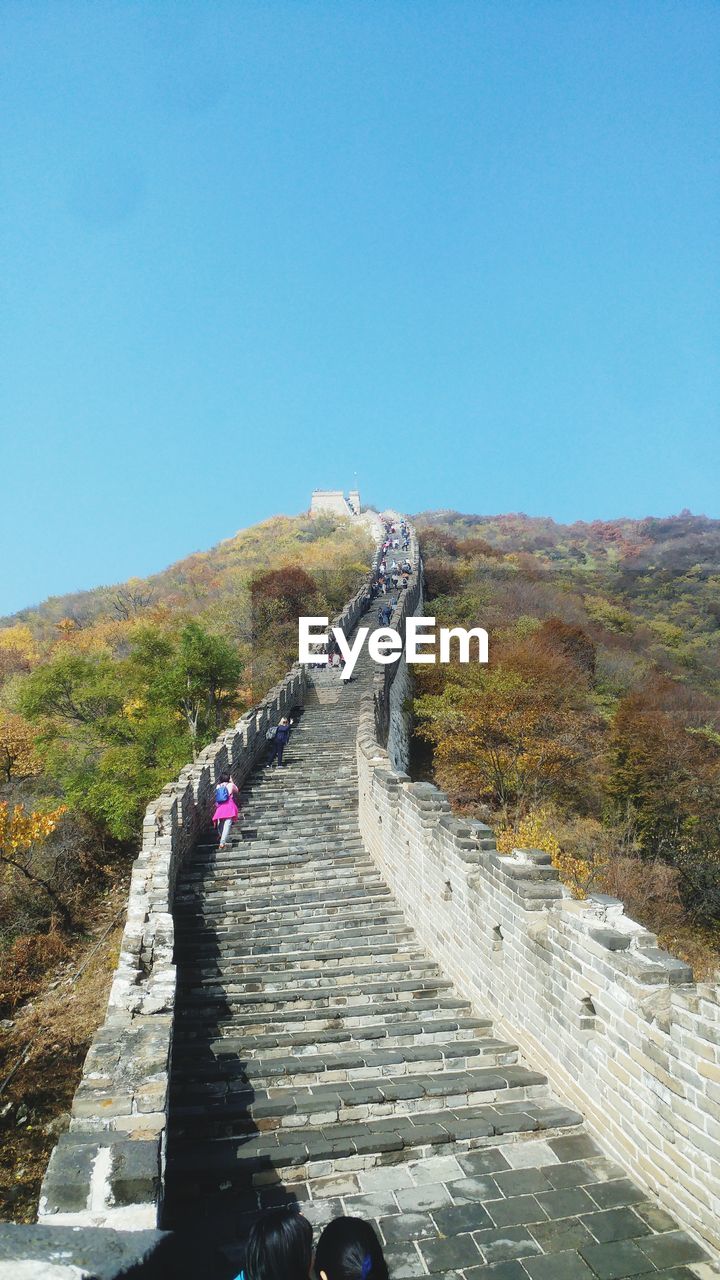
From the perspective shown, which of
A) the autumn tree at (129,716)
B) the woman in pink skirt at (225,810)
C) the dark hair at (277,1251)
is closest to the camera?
the dark hair at (277,1251)

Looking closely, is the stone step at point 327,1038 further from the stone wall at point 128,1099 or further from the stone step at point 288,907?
the stone step at point 288,907

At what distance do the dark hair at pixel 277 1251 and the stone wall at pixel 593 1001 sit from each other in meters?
2.38

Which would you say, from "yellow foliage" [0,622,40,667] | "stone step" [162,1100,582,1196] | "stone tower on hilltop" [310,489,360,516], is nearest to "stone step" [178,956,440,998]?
"stone step" [162,1100,582,1196]

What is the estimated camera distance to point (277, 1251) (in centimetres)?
265

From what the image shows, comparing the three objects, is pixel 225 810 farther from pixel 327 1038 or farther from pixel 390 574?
pixel 390 574

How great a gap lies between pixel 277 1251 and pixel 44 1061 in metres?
11.2

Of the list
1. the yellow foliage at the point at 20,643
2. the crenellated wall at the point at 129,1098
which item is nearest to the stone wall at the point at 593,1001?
the crenellated wall at the point at 129,1098

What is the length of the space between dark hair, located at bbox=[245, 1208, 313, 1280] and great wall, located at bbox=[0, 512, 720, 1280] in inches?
18.0

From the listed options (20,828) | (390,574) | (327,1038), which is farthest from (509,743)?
(390,574)

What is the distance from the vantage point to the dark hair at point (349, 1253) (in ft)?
8.93

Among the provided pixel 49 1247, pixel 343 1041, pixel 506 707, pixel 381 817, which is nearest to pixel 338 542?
pixel 506 707

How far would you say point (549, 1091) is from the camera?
589 centimetres

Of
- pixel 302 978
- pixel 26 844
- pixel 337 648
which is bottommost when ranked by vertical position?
pixel 26 844

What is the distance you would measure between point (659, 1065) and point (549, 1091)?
1.79 metres
